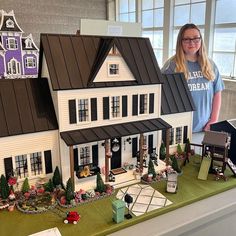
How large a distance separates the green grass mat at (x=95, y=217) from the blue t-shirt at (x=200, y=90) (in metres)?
0.90

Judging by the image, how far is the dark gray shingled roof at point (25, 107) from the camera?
66.6 inches

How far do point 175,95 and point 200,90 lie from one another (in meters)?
0.39

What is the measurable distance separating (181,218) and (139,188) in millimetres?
Result: 366

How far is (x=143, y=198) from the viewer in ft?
5.58

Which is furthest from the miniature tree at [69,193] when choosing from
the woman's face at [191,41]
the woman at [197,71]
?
the woman's face at [191,41]

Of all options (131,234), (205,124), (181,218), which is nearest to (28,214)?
(131,234)

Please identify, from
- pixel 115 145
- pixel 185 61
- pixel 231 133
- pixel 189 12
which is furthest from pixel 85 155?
pixel 189 12

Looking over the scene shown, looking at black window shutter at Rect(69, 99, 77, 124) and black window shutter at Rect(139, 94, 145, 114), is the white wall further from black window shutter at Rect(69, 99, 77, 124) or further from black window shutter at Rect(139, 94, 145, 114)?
black window shutter at Rect(139, 94, 145, 114)

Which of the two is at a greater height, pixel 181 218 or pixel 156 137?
pixel 156 137

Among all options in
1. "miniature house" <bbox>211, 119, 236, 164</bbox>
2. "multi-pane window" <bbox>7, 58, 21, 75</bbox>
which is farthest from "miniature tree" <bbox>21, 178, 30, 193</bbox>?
"multi-pane window" <bbox>7, 58, 21, 75</bbox>

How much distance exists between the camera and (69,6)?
6832 millimetres

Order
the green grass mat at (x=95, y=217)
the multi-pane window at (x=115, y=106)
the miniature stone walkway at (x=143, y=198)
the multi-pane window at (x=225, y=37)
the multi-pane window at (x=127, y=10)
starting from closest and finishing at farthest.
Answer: the green grass mat at (x=95, y=217), the miniature stone walkway at (x=143, y=198), the multi-pane window at (x=115, y=106), the multi-pane window at (x=225, y=37), the multi-pane window at (x=127, y=10)

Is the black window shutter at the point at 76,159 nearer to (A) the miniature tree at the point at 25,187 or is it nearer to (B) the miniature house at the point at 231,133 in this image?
(A) the miniature tree at the point at 25,187

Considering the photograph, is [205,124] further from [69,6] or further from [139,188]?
[69,6]
